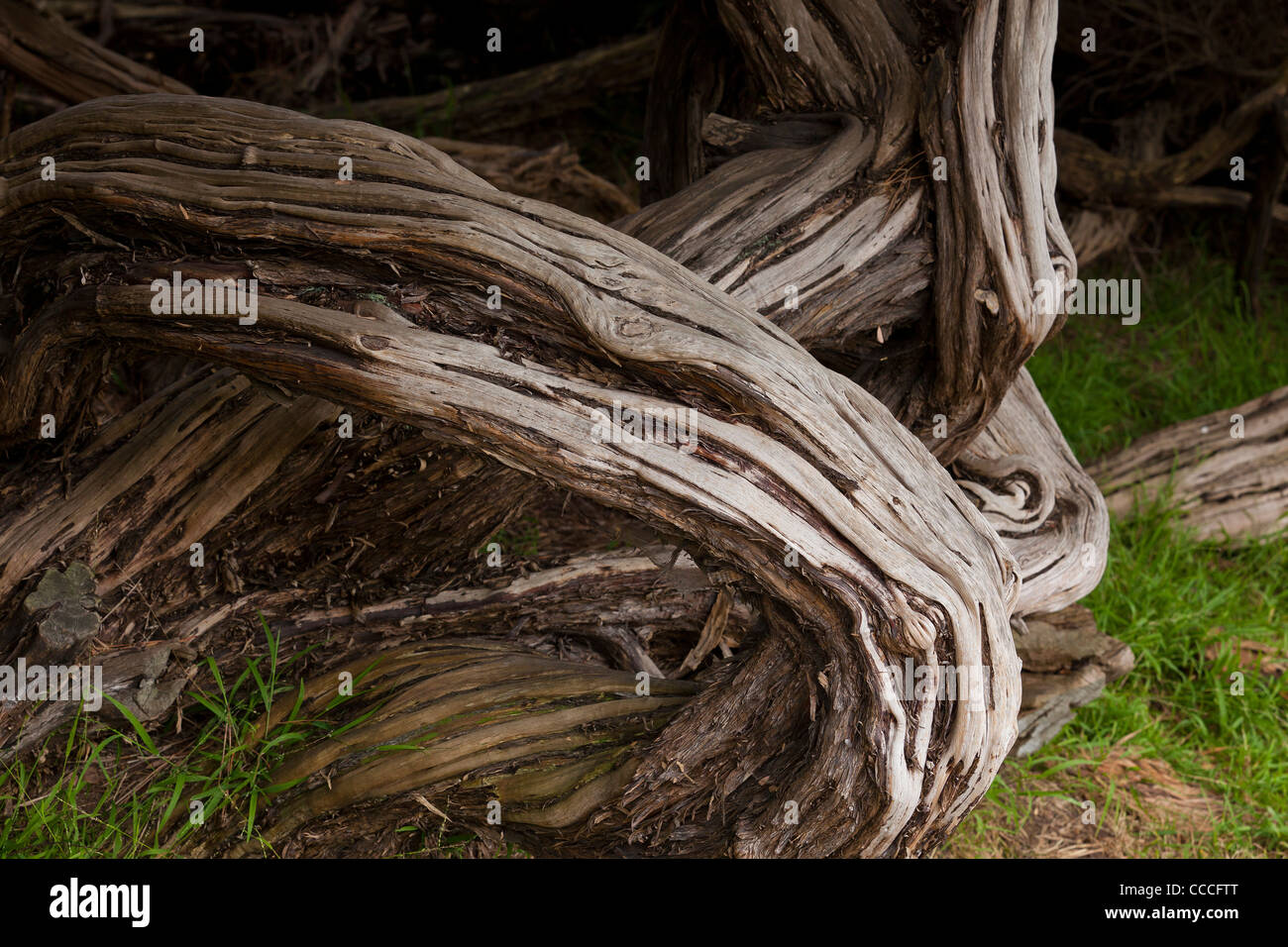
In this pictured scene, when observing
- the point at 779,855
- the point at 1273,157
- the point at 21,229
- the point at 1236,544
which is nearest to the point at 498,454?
the point at 779,855

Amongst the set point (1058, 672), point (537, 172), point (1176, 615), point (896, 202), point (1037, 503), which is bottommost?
point (1058, 672)

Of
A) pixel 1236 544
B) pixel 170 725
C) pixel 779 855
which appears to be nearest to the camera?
pixel 779 855

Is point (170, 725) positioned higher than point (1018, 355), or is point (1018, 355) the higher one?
point (1018, 355)

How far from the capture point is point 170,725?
9.24ft

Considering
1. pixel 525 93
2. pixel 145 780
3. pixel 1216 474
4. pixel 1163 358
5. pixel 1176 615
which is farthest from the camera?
pixel 525 93

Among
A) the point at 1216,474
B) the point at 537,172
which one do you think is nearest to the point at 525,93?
the point at 537,172

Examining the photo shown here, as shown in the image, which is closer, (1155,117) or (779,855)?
(779,855)

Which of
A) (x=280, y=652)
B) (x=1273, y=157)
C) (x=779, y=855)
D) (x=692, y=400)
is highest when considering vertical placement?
(x=1273, y=157)

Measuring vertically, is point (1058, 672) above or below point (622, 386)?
below

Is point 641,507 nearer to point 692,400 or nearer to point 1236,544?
point 692,400

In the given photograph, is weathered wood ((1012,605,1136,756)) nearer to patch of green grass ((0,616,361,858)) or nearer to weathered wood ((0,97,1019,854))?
weathered wood ((0,97,1019,854))

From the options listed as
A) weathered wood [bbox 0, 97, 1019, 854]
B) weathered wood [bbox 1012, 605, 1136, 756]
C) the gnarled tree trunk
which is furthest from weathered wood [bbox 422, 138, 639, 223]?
weathered wood [bbox 1012, 605, 1136, 756]

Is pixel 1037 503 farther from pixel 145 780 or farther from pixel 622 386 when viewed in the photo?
pixel 145 780

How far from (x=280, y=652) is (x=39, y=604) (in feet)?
1.89
